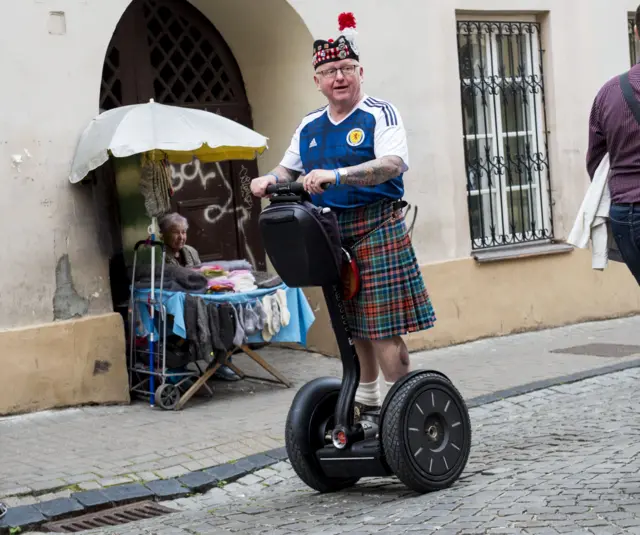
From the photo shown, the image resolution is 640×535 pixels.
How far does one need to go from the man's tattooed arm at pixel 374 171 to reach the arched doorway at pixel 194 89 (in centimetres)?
465

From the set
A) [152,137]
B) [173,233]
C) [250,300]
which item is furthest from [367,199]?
[173,233]

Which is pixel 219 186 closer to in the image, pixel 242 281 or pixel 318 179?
pixel 242 281

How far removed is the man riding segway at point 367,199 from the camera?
16.8 ft

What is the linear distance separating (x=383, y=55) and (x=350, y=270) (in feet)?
17.6

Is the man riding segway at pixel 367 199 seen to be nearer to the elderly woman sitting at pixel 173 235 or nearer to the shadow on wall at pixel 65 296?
the shadow on wall at pixel 65 296

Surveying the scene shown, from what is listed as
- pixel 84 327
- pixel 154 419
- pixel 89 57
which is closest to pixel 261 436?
pixel 154 419

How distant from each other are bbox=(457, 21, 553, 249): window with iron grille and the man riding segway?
5.81 m

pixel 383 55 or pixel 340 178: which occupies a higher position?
pixel 383 55


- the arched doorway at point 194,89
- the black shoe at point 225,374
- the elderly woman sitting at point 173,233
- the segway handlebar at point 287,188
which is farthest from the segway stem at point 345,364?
the arched doorway at point 194,89

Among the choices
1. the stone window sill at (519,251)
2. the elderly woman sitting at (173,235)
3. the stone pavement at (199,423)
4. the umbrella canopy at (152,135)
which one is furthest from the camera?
the stone window sill at (519,251)

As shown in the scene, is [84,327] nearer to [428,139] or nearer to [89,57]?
[89,57]

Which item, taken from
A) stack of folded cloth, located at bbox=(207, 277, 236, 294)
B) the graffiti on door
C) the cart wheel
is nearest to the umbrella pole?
the cart wheel

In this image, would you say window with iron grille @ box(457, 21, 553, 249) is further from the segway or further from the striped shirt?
the striped shirt

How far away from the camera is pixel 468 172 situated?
1091 centimetres
